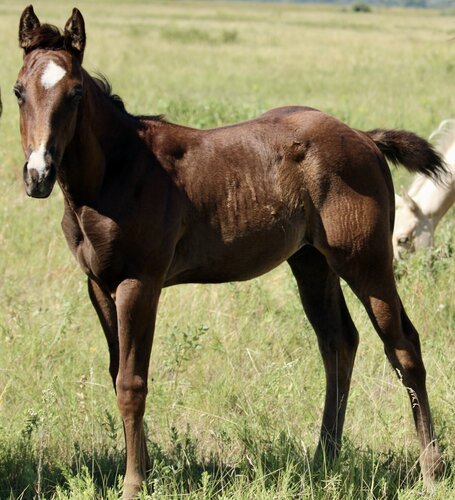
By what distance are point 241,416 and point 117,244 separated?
1.36 meters

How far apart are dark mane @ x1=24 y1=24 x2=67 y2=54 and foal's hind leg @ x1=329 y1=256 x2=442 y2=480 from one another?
5.25ft

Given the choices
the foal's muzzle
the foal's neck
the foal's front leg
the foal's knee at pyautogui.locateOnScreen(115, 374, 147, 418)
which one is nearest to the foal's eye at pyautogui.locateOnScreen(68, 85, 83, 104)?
the foal's neck

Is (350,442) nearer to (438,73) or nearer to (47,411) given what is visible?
(47,411)

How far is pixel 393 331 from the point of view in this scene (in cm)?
420

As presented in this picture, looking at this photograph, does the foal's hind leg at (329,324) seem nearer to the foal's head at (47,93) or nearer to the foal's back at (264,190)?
the foal's back at (264,190)

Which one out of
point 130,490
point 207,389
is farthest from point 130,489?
point 207,389

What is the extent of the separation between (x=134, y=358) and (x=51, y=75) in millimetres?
1210

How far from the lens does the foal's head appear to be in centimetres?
331

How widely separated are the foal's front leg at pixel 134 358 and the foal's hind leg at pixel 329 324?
108 cm

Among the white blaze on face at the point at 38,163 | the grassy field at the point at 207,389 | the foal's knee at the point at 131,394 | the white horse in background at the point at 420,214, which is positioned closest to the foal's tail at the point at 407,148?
the grassy field at the point at 207,389

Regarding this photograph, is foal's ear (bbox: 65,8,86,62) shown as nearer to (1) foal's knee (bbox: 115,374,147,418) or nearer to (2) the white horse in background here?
(1) foal's knee (bbox: 115,374,147,418)

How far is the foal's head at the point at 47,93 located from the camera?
331 cm

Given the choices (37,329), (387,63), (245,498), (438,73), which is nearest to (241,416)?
(245,498)

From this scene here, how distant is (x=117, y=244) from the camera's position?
367 cm
